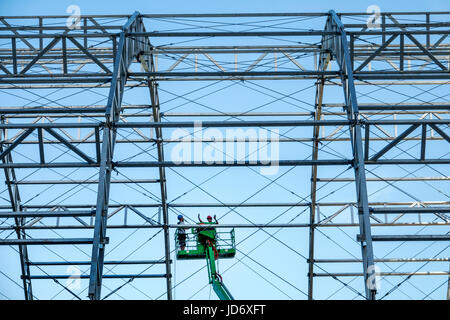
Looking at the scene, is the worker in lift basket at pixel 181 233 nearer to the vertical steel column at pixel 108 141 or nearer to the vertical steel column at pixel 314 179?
the vertical steel column at pixel 314 179

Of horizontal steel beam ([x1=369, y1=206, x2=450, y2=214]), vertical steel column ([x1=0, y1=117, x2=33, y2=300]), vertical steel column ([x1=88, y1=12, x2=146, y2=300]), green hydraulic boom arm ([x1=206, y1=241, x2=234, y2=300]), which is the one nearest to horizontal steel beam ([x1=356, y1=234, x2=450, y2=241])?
horizontal steel beam ([x1=369, y1=206, x2=450, y2=214])

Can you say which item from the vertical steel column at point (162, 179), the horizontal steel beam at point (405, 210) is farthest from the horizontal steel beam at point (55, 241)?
the vertical steel column at point (162, 179)

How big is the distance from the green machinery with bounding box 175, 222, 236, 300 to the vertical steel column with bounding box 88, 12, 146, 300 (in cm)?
521

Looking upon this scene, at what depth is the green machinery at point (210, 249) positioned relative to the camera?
19.2 meters

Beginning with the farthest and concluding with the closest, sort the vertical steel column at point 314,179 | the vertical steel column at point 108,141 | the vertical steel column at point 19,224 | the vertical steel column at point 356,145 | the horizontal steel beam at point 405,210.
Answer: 1. the vertical steel column at point 19,224
2. the vertical steel column at point 314,179
3. the horizontal steel beam at point 405,210
4. the vertical steel column at point 356,145
5. the vertical steel column at point 108,141

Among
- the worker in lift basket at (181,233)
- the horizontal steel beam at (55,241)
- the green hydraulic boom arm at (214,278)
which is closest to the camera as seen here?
the horizontal steel beam at (55,241)

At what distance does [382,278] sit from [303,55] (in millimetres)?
6996

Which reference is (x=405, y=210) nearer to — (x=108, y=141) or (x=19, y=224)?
(x=108, y=141)

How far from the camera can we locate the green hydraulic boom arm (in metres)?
18.9

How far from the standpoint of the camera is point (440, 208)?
550 inches

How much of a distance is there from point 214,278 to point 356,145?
666cm
